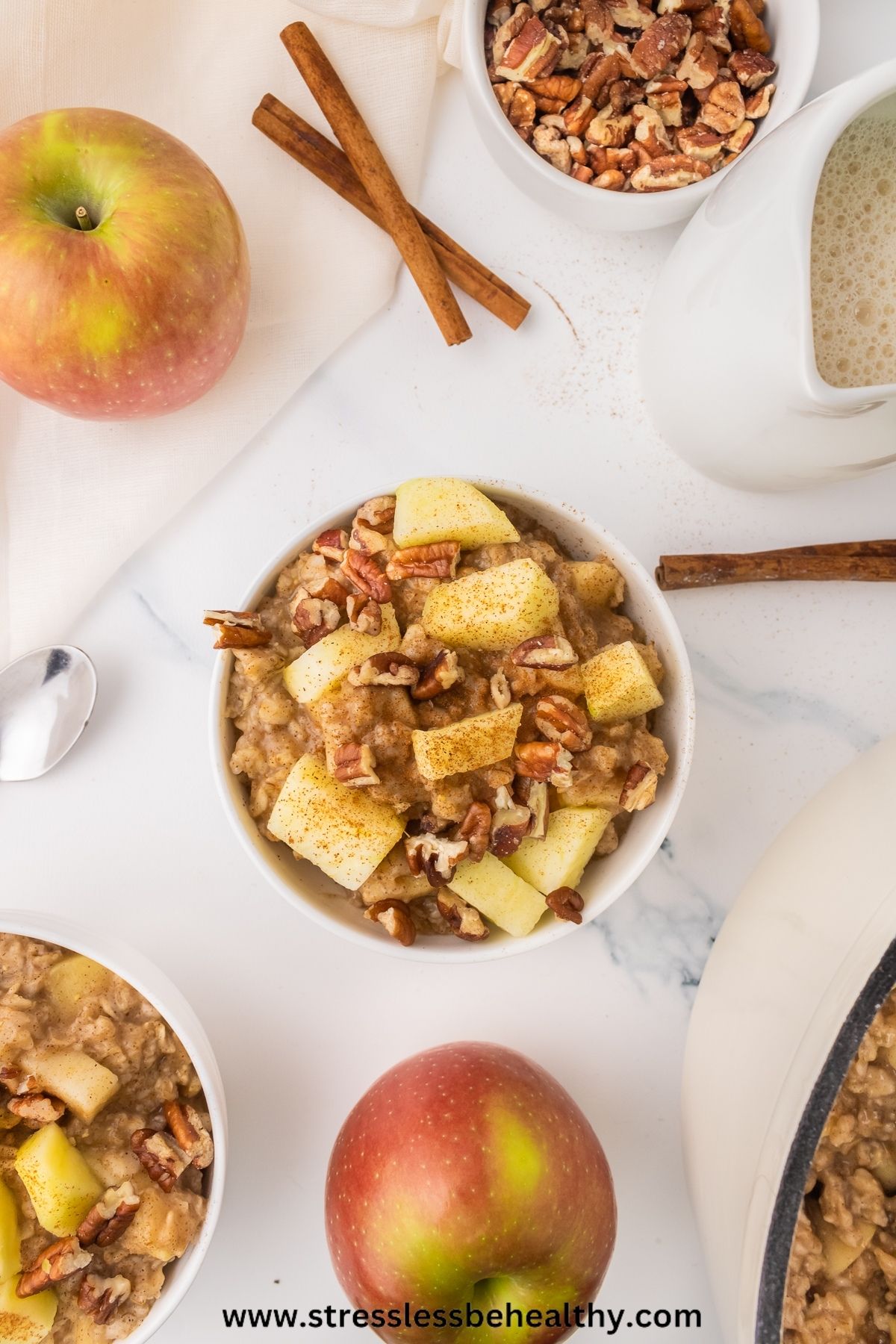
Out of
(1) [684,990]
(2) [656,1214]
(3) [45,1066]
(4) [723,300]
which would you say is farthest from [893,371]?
(3) [45,1066]

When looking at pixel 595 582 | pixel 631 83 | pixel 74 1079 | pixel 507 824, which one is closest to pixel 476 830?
pixel 507 824

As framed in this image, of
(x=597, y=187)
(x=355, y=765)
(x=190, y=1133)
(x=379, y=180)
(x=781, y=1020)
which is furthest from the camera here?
(x=379, y=180)

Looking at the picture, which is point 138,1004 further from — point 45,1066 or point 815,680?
point 815,680

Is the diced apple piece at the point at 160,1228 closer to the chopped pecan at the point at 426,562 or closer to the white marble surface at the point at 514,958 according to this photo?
the white marble surface at the point at 514,958

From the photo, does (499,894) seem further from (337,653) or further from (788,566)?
(788,566)

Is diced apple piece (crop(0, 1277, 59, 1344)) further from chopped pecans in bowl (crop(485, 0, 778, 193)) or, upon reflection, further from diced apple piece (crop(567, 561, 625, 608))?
chopped pecans in bowl (crop(485, 0, 778, 193))

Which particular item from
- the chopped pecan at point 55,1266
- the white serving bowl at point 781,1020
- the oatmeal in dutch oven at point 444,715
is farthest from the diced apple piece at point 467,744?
the chopped pecan at point 55,1266
